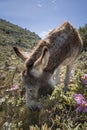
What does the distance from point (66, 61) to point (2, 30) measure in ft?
311

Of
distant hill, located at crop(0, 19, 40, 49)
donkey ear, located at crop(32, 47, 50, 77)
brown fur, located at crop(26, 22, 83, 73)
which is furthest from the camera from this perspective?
distant hill, located at crop(0, 19, 40, 49)

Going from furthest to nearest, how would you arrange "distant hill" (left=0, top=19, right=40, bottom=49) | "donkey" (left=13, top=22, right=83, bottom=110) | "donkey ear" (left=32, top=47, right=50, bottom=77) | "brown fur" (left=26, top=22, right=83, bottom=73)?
"distant hill" (left=0, top=19, right=40, bottom=49) < "brown fur" (left=26, top=22, right=83, bottom=73) < "donkey" (left=13, top=22, right=83, bottom=110) < "donkey ear" (left=32, top=47, right=50, bottom=77)

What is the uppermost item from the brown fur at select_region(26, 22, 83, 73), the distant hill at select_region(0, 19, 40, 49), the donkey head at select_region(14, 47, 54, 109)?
the distant hill at select_region(0, 19, 40, 49)

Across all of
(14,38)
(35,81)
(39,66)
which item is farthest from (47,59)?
(14,38)

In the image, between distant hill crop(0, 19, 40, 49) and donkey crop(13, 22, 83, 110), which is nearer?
donkey crop(13, 22, 83, 110)

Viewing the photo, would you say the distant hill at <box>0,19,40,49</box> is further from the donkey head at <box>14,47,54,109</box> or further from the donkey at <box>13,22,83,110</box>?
the donkey head at <box>14,47,54,109</box>

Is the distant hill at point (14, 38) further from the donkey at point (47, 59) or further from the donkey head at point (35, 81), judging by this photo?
the donkey head at point (35, 81)

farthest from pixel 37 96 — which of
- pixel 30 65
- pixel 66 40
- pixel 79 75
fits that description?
pixel 66 40

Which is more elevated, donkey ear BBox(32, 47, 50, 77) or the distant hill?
the distant hill

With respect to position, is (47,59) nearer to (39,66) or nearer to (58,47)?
(39,66)

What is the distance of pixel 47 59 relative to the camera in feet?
17.3

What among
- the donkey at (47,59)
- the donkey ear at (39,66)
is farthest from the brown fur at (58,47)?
the donkey ear at (39,66)

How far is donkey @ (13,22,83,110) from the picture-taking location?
547 cm

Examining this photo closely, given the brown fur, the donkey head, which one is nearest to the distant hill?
the brown fur
